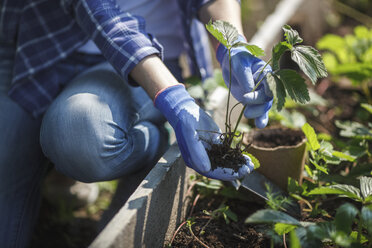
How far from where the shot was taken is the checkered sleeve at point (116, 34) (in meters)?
1.21

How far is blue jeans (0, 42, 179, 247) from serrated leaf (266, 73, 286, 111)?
526mm

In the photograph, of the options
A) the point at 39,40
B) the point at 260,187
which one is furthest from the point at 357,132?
the point at 39,40

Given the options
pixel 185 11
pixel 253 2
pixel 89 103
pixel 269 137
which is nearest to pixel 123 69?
pixel 89 103

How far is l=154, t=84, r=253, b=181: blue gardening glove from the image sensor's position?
107 centimetres

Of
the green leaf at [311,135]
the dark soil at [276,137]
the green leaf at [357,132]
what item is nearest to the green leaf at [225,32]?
the green leaf at [311,135]

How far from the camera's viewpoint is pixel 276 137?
4.87ft

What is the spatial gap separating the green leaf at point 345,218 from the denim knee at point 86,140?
0.69 m

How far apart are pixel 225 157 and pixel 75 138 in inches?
18.5

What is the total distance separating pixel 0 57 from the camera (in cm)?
155

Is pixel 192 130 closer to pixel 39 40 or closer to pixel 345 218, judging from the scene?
pixel 345 218

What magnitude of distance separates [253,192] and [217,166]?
0.86 feet

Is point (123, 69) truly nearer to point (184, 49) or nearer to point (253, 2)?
point (184, 49)

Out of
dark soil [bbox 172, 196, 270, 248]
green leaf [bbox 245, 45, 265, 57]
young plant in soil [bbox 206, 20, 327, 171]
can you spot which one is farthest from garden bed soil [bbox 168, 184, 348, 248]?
green leaf [bbox 245, 45, 265, 57]

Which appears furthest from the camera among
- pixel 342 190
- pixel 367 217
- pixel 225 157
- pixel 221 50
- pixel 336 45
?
pixel 336 45
